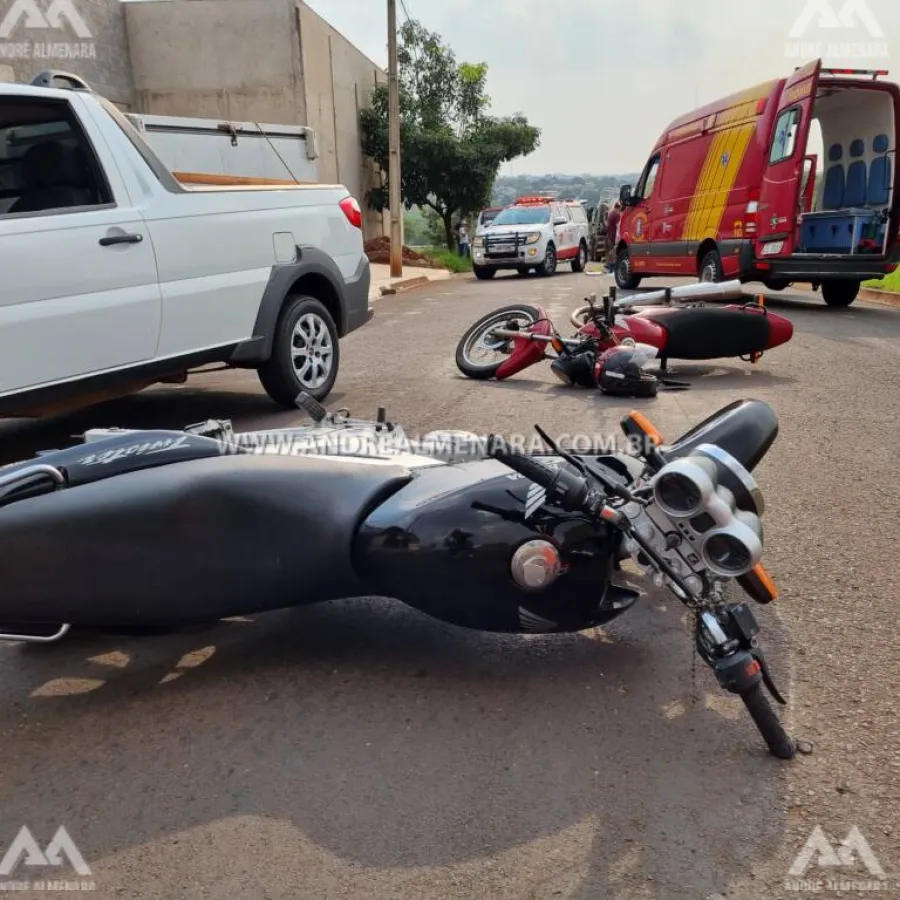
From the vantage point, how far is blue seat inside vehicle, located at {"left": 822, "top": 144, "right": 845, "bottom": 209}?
1276 centimetres

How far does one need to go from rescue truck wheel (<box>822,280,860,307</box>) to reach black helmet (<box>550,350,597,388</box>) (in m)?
7.53

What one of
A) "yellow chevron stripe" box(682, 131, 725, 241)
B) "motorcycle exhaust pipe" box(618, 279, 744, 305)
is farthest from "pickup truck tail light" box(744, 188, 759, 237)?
"motorcycle exhaust pipe" box(618, 279, 744, 305)

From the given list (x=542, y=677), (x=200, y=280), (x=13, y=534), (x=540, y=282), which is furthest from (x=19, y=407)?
(x=540, y=282)

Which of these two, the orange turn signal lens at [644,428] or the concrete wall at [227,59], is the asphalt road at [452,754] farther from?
the concrete wall at [227,59]

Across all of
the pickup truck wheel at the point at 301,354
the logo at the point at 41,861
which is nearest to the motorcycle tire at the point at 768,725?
the logo at the point at 41,861

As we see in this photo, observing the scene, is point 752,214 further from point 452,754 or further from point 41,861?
point 41,861

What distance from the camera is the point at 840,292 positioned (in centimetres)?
1269

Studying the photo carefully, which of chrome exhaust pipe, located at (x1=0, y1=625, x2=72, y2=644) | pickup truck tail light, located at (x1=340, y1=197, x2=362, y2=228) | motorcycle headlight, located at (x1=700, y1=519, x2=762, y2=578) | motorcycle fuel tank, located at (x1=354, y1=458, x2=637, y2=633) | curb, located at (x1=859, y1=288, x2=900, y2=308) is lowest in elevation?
curb, located at (x1=859, y1=288, x2=900, y2=308)

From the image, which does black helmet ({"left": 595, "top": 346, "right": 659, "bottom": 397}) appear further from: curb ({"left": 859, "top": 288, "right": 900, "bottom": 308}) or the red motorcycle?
curb ({"left": 859, "top": 288, "right": 900, "bottom": 308})

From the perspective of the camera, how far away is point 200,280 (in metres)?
4.84

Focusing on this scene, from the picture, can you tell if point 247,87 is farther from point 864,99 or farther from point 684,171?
point 864,99

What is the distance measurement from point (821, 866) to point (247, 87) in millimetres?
23902

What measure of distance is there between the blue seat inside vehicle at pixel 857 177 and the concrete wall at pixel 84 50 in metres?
14.3

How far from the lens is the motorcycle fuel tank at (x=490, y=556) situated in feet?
7.33
